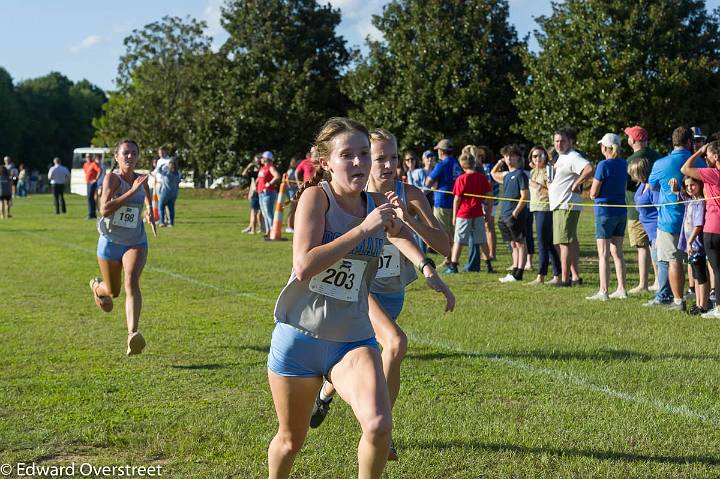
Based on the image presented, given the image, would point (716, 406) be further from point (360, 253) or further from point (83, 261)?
point (83, 261)

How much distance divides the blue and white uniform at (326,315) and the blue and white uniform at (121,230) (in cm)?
452

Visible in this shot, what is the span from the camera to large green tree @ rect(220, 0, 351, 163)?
165 feet

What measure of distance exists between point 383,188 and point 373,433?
215 cm

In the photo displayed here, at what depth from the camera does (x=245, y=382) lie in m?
7.26

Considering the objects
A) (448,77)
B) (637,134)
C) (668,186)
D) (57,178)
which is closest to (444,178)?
(637,134)

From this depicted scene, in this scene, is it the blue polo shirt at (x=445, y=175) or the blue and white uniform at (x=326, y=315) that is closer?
the blue and white uniform at (x=326, y=315)

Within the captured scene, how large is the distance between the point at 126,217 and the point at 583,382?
4.18 meters

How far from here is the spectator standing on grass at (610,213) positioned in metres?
12.0

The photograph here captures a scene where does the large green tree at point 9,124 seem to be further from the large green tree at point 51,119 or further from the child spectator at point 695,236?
the child spectator at point 695,236

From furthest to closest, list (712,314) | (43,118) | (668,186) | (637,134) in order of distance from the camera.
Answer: (43,118) < (637,134) < (668,186) < (712,314)

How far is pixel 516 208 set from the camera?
1450 cm

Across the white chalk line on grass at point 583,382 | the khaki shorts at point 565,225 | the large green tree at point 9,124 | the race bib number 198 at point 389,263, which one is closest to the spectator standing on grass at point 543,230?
the khaki shorts at point 565,225

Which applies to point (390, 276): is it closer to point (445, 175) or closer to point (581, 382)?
point (581, 382)

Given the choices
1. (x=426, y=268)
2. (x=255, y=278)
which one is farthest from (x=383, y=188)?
(x=255, y=278)
